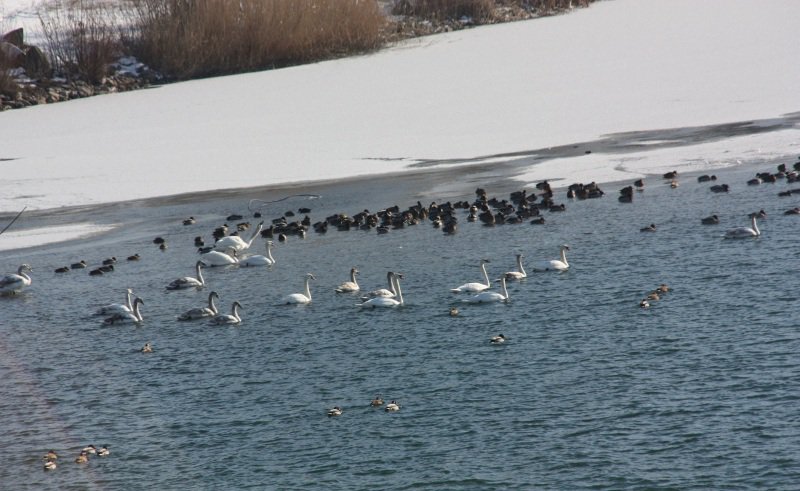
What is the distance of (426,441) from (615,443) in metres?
1.93

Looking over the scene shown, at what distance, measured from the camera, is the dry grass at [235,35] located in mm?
43531

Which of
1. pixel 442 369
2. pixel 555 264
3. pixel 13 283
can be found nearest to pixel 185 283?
pixel 13 283

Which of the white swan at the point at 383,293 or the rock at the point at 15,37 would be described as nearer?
the white swan at the point at 383,293

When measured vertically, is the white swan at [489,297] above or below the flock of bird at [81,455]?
above

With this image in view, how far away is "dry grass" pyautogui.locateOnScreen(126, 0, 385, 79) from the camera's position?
4353 cm

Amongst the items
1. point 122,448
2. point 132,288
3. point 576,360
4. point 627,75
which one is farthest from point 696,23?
point 122,448

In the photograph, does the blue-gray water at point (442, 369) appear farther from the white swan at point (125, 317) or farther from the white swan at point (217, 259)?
the white swan at point (217, 259)

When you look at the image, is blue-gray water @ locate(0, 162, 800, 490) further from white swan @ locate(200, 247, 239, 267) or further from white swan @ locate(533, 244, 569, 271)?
Result: white swan @ locate(200, 247, 239, 267)

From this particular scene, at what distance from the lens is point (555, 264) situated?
18.3 metres

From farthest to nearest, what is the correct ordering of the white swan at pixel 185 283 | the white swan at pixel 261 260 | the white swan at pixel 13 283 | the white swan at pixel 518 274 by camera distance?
the white swan at pixel 261 260 → the white swan at pixel 13 283 → the white swan at pixel 185 283 → the white swan at pixel 518 274

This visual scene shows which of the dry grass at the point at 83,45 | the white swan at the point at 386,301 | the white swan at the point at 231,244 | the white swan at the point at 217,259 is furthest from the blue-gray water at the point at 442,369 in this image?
the dry grass at the point at 83,45

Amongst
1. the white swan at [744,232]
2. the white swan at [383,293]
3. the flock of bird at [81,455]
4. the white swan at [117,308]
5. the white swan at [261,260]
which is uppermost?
the white swan at [261,260]

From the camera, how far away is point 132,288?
65.7ft

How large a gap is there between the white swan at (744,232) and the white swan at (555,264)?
2807 mm
